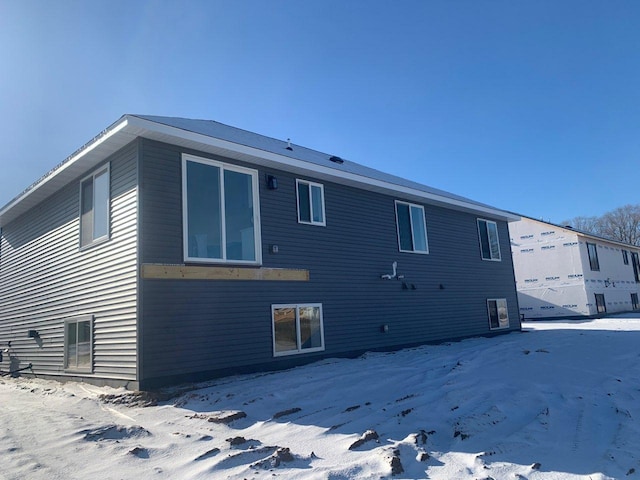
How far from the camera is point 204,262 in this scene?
787 centimetres

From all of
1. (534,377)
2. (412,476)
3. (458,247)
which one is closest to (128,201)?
(412,476)

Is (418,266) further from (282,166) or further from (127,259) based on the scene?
(127,259)

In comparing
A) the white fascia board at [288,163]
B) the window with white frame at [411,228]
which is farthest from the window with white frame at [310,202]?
the window with white frame at [411,228]

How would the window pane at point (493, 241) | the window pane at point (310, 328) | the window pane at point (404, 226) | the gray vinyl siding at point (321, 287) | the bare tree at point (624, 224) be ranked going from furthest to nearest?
the bare tree at point (624, 224) → the window pane at point (493, 241) → the window pane at point (404, 226) → the window pane at point (310, 328) → the gray vinyl siding at point (321, 287)

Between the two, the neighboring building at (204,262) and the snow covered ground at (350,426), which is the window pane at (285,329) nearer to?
the neighboring building at (204,262)

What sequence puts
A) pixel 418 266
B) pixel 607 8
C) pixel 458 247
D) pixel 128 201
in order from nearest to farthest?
pixel 128 201
pixel 607 8
pixel 418 266
pixel 458 247

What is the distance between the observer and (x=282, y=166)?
9.29 m

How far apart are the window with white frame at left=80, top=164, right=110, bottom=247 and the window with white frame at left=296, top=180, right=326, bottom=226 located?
3562 millimetres

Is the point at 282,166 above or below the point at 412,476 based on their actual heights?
above

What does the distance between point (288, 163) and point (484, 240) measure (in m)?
8.29

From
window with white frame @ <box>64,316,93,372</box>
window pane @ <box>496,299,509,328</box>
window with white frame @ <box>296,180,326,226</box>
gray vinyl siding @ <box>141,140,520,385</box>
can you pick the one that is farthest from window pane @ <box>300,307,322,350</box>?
window pane @ <box>496,299,509,328</box>

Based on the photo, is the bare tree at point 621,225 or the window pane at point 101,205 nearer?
the window pane at point 101,205

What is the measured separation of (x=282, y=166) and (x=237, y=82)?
2457 mm

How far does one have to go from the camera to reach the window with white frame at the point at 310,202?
972 centimetres
